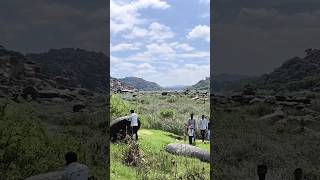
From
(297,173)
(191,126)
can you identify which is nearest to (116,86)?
(191,126)

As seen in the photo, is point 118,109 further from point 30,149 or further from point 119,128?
point 30,149

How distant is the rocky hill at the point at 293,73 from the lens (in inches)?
2520

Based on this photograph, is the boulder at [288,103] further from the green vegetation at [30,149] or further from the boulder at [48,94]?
the green vegetation at [30,149]

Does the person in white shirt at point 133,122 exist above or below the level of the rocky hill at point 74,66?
below

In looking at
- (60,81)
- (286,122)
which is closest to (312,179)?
(286,122)

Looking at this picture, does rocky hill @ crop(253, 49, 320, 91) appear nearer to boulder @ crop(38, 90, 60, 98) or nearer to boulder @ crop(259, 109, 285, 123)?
boulder @ crop(259, 109, 285, 123)

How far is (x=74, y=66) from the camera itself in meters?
57.4

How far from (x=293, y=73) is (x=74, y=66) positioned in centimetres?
3091

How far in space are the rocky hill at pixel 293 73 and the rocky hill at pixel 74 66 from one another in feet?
71.3

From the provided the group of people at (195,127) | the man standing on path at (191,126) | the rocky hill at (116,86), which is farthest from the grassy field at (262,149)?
the rocky hill at (116,86)

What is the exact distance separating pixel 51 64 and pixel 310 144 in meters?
34.1

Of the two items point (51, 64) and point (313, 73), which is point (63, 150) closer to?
point (51, 64)

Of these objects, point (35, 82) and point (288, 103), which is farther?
point (288, 103)

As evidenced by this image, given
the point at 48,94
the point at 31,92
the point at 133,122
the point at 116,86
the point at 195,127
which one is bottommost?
the point at 195,127
